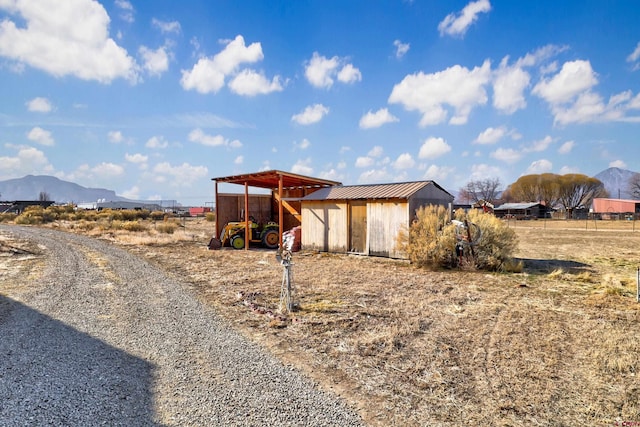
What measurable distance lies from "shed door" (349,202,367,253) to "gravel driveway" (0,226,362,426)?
7518 millimetres

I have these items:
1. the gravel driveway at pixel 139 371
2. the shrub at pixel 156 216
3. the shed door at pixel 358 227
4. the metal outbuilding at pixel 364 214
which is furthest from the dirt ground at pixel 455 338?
the shrub at pixel 156 216

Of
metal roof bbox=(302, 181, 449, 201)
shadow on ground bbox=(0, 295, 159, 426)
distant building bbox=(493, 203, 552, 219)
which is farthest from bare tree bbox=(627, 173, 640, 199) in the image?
shadow on ground bbox=(0, 295, 159, 426)

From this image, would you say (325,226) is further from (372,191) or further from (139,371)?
(139,371)

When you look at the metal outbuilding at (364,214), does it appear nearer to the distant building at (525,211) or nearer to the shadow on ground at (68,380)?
the shadow on ground at (68,380)

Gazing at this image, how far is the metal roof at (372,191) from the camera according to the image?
40.2 feet

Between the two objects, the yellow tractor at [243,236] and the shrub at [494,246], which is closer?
the shrub at [494,246]

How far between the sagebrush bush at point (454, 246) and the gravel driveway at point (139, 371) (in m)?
6.84

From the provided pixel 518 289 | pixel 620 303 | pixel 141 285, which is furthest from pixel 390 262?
pixel 141 285

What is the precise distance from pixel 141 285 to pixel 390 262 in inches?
288

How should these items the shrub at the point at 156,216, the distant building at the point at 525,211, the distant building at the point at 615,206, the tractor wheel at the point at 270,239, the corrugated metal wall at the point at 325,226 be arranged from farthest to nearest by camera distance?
the distant building at the point at 525,211
the distant building at the point at 615,206
the shrub at the point at 156,216
the tractor wheel at the point at 270,239
the corrugated metal wall at the point at 325,226

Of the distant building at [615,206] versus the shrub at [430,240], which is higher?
the distant building at [615,206]

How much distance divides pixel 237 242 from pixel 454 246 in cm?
898

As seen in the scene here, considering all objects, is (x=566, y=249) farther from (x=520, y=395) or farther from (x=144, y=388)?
(x=144, y=388)

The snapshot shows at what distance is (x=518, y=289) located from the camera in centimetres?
812
